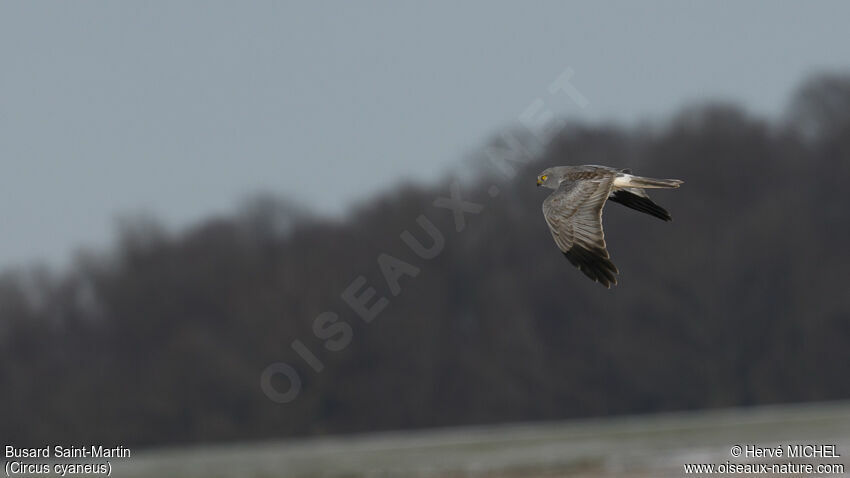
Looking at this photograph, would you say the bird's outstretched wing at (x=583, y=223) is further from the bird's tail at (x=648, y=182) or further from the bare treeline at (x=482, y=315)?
the bare treeline at (x=482, y=315)

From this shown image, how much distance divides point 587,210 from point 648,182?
1.49ft

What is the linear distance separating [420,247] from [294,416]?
10205 millimetres

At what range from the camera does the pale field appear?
20484 millimetres

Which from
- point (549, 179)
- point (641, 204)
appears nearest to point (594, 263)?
point (641, 204)

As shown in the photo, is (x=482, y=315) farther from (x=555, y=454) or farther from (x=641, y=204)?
(x=641, y=204)

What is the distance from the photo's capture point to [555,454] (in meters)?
22.6

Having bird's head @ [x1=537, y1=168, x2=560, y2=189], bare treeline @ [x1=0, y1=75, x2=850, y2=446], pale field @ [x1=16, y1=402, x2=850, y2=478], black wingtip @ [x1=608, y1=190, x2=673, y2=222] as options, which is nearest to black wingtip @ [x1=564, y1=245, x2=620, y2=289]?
black wingtip @ [x1=608, y1=190, x2=673, y2=222]

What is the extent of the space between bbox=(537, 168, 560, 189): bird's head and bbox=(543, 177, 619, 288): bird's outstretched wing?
4.5 inches

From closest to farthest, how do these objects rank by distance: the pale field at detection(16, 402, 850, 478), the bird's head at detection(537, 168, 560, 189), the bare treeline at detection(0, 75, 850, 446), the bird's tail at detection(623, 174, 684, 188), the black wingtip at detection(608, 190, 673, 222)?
the bird's tail at detection(623, 174, 684, 188) → the black wingtip at detection(608, 190, 673, 222) → the bird's head at detection(537, 168, 560, 189) → the pale field at detection(16, 402, 850, 478) → the bare treeline at detection(0, 75, 850, 446)

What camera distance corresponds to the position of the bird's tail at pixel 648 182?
30.6ft

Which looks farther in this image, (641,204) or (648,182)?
(641,204)

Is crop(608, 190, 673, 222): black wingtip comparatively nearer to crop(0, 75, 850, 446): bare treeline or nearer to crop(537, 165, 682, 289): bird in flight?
crop(537, 165, 682, 289): bird in flight

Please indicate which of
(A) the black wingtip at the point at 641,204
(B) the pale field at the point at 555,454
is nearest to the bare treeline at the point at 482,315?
(B) the pale field at the point at 555,454

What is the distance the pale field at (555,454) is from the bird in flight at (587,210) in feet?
30.7
